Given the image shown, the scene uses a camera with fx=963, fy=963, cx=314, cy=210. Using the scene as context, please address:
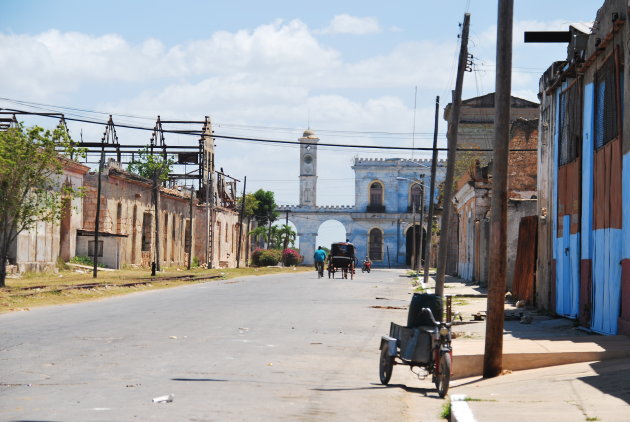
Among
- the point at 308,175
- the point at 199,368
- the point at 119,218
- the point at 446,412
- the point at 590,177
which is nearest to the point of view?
the point at 446,412

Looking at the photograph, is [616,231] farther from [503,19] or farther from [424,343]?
[424,343]

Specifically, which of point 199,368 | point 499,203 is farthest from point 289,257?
point 199,368

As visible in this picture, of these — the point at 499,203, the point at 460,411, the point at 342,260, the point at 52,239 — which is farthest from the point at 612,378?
the point at 342,260

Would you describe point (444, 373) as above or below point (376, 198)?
below

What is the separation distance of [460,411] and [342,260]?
46246 mm

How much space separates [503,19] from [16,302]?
16341 millimetres

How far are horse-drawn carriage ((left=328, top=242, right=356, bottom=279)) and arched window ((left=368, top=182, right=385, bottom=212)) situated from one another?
5208cm

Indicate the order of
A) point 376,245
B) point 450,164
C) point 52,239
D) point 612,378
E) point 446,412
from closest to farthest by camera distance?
point 446,412 < point 612,378 < point 450,164 < point 52,239 < point 376,245

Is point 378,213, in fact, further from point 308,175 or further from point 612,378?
point 612,378

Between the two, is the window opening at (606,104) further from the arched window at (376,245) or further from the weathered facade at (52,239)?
the arched window at (376,245)

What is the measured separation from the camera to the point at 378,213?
10981 cm

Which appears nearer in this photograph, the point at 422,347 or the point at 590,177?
the point at 422,347

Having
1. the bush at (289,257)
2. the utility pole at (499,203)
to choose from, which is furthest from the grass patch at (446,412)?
the bush at (289,257)

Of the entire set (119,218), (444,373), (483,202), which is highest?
(483,202)
